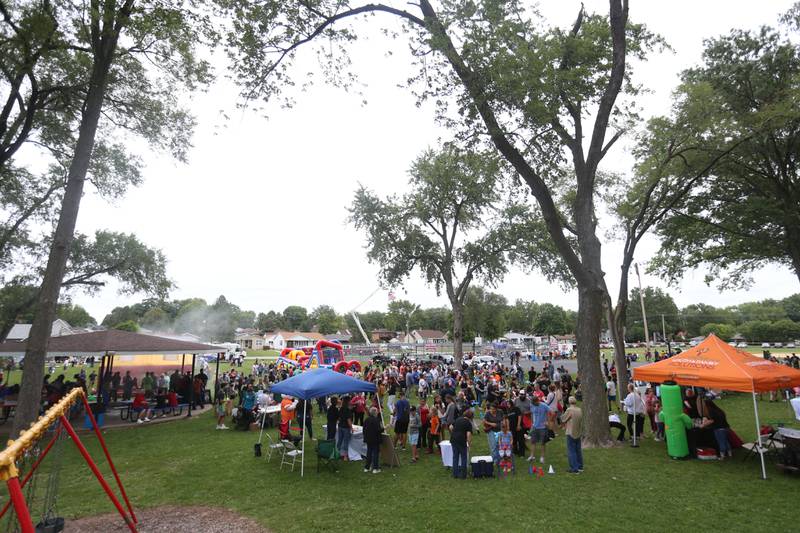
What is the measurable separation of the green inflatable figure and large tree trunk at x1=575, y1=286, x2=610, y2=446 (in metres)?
1.36

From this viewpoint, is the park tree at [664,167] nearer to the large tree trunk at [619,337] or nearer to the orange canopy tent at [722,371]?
the large tree trunk at [619,337]

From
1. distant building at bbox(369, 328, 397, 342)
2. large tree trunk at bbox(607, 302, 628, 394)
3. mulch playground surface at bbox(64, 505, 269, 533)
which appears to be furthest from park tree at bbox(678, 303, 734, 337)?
mulch playground surface at bbox(64, 505, 269, 533)

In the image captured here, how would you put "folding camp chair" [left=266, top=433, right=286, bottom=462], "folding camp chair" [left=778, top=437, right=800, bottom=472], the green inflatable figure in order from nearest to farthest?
"folding camp chair" [left=778, top=437, right=800, bottom=472], the green inflatable figure, "folding camp chair" [left=266, top=433, right=286, bottom=462]

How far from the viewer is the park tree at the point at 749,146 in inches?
623

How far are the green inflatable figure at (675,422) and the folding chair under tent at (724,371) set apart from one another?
0.57m

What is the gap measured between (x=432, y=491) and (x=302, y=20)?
436 inches

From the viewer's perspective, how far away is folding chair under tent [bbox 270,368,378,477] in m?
9.37

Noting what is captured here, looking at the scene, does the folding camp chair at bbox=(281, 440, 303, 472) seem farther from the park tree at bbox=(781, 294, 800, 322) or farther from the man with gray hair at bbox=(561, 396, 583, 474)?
the park tree at bbox=(781, 294, 800, 322)

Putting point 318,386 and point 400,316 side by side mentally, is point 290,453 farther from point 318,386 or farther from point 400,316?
point 400,316

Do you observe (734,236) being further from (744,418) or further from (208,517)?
(208,517)

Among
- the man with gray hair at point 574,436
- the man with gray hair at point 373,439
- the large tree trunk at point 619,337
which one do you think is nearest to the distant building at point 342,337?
the large tree trunk at point 619,337

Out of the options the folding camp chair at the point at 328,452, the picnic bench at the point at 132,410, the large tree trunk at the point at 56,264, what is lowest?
the picnic bench at the point at 132,410

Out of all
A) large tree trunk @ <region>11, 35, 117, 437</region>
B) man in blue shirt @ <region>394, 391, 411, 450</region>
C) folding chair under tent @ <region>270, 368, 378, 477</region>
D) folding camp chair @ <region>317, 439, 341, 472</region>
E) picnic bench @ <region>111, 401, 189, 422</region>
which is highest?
large tree trunk @ <region>11, 35, 117, 437</region>

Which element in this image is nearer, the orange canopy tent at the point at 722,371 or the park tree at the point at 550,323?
the orange canopy tent at the point at 722,371
